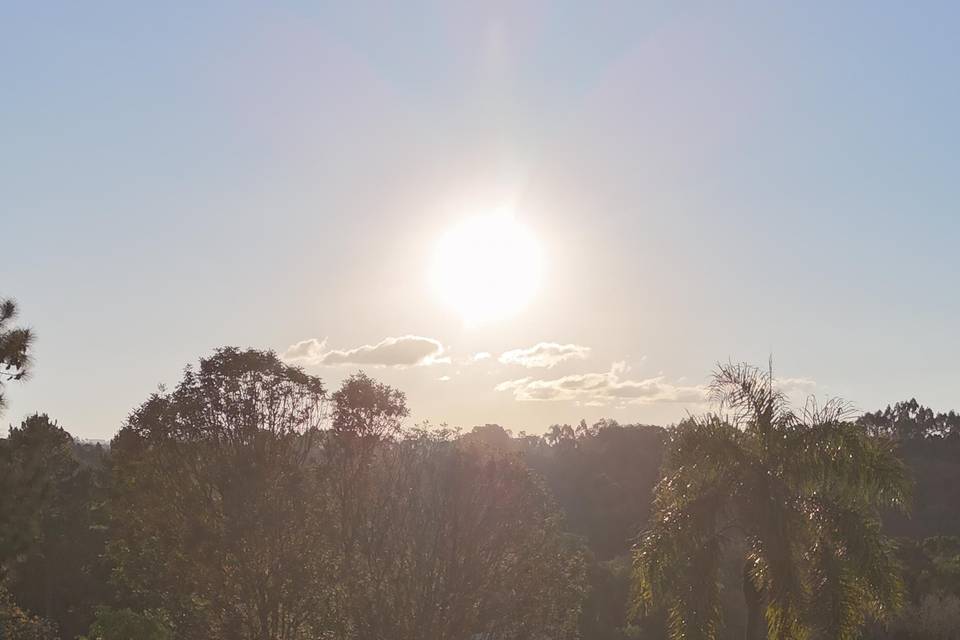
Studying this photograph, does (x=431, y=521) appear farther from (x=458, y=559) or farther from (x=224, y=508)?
(x=224, y=508)

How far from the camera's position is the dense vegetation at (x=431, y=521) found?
15.9 m

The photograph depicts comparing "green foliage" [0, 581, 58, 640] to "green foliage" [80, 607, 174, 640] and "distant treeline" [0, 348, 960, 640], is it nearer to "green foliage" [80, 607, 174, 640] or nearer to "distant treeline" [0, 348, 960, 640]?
"distant treeline" [0, 348, 960, 640]

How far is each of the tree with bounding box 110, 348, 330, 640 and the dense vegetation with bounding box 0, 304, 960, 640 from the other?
0.15 ft

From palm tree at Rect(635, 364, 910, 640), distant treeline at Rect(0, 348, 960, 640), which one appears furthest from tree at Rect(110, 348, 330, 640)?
palm tree at Rect(635, 364, 910, 640)

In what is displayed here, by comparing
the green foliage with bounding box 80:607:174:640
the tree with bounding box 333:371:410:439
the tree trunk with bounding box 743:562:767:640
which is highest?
the tree with bounding box 333:371:410:439

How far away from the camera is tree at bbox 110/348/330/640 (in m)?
19.4

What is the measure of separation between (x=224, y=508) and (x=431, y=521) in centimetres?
480

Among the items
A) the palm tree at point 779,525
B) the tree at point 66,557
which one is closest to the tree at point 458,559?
the palm tree at point 779,525

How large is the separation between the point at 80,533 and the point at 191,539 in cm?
2901

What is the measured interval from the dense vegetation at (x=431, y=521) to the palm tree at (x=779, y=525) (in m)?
0.04

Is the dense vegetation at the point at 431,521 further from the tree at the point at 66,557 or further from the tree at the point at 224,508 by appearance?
the tree at the point at 66,557

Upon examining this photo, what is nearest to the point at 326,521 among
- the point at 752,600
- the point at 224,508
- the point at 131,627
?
the point at 224,508

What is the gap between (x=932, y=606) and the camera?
122 ft

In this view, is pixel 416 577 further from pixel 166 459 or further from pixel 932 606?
pixel 932 606
